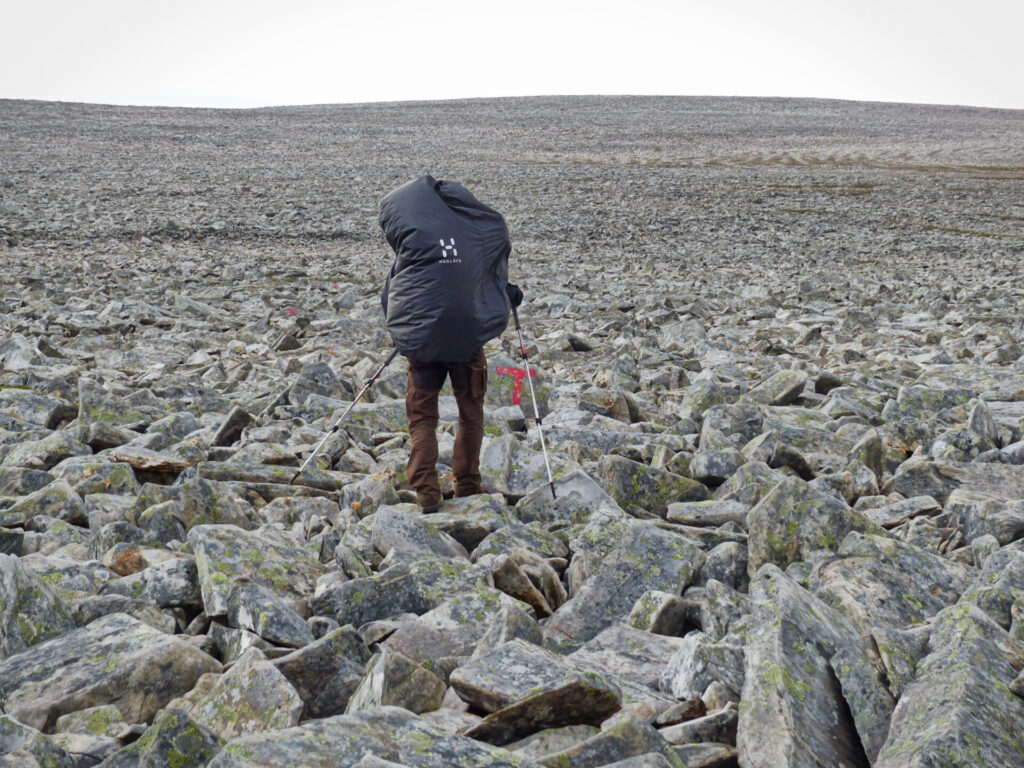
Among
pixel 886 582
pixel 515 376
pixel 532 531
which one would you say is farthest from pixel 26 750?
pixel 515 376

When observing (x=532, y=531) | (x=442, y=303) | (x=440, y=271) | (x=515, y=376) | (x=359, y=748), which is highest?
(x=440, y=271)

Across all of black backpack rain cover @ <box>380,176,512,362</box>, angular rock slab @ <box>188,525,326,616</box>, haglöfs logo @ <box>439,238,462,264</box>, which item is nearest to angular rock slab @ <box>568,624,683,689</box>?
angular rock slab @ <box>188,525,326,616</box>

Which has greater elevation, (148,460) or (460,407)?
(460,407)

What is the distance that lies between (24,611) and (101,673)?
0.57 meters

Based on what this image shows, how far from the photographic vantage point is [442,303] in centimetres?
634

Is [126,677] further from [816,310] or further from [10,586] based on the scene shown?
[816,310]

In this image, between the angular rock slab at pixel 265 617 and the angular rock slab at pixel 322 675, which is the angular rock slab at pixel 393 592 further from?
the angular rock slab at pixel 322 675

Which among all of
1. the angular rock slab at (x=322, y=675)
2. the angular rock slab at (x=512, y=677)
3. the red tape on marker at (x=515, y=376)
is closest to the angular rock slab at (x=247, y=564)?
the angular rock slab at (x=322, y=675)

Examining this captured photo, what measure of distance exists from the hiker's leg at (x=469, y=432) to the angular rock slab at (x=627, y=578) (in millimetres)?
1808

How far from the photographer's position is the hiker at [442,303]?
6.33 metres

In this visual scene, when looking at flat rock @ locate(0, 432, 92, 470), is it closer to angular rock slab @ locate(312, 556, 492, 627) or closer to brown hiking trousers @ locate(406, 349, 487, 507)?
brown hiking trousers @ locate(406, 349, 487, 507)

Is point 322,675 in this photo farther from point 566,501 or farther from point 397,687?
point 566,501

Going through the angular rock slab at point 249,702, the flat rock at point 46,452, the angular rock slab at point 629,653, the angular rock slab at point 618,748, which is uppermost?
the angular rock slab at point 618,748

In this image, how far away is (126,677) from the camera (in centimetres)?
363
